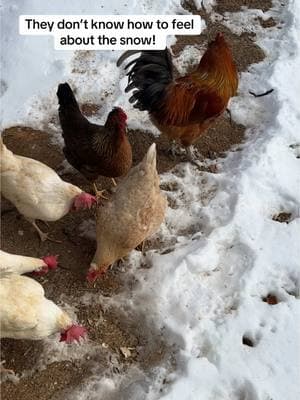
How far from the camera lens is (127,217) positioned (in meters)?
3.46

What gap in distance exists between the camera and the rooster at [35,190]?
3.46m

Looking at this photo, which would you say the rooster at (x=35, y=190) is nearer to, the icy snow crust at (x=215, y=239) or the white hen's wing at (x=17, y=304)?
the icy snow crust at (x=215, y=239)

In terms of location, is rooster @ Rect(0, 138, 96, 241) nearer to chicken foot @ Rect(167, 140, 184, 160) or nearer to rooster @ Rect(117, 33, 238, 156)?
rooster @ Rect(117, 33, 238, 156)

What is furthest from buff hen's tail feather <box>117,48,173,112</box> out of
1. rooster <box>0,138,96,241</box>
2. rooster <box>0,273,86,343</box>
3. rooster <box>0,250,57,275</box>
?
rooster <box>0,273,86,343</box>

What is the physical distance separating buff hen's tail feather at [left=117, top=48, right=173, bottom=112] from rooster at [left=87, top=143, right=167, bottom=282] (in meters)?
0.96

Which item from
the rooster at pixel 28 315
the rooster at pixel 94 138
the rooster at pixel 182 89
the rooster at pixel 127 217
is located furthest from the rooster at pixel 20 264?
the rooster at pixel 182 89

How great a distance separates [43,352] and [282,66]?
3891 millimetres

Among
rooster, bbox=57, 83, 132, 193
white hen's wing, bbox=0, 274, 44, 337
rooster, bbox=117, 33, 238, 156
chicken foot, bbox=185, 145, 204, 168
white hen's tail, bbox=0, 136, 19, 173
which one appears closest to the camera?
white hen's wing, bbox=0, 274, 44, 337

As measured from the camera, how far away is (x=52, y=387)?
3.09 meters

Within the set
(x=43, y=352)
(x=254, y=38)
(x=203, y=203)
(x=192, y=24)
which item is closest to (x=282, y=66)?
(x=254, y=38)

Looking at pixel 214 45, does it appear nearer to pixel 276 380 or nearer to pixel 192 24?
pixel 192 24

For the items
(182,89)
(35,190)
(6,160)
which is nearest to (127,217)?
(35,190)

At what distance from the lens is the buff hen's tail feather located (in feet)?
13.8

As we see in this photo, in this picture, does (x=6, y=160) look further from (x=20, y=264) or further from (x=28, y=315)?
(x=28, y=315)
